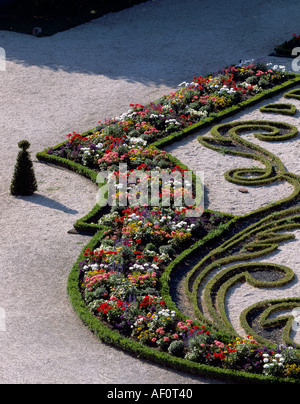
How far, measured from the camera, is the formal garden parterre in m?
12.2

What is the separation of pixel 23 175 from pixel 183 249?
13.5ft

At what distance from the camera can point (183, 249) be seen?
15.1 meters

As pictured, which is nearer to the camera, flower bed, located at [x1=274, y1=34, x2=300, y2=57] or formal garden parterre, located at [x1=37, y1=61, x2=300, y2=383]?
formal garden parterre, located at [x1=37, y1=61, x2=300, y2=383]

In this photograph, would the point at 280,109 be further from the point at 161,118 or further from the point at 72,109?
the point at 72,109

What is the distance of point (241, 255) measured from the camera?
14.8 meters

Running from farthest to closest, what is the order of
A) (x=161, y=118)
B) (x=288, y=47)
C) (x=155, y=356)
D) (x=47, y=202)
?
(x=288, y=47), (x=161, y=118), (x=47, y=202), (x=155, y=356)

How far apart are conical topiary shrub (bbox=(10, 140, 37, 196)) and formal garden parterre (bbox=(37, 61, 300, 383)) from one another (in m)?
1.50

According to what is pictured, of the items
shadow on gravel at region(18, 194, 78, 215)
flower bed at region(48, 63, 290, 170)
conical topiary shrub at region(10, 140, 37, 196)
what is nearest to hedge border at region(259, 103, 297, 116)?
flower bed at region(48, 63, 290, 170)

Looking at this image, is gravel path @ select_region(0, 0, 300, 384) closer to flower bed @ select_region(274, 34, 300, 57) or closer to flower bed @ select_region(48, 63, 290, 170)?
flower bed @ select_region(274, 34, 300, 57)

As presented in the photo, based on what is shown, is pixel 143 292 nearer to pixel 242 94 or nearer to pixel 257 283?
pixel 257 283

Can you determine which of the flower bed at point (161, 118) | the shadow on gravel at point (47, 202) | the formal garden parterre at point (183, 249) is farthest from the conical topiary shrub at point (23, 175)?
the flower bed at point (161, 118)

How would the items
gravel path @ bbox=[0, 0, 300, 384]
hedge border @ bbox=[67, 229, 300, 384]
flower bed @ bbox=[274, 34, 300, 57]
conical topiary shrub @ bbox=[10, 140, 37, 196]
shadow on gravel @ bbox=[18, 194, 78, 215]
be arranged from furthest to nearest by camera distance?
1. flower bed @ bbox=[274, 34, 300, 57]
2. conical topiary shrub @ bbox=[10, 140, 37, 196]
3. shadow on gravel @ bbox=[18, 194, 78, 215]
4. gravel path @ bbox=[0, 0, 300, 384]
5. hedge border @ bbox=[67, 229, 300, 384]

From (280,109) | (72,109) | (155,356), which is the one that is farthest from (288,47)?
(155,356)

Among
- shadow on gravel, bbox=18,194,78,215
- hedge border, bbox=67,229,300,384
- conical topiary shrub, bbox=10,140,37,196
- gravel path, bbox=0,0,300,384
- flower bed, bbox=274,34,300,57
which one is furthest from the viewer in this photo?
flower bed, bbox=274,34,300,57
